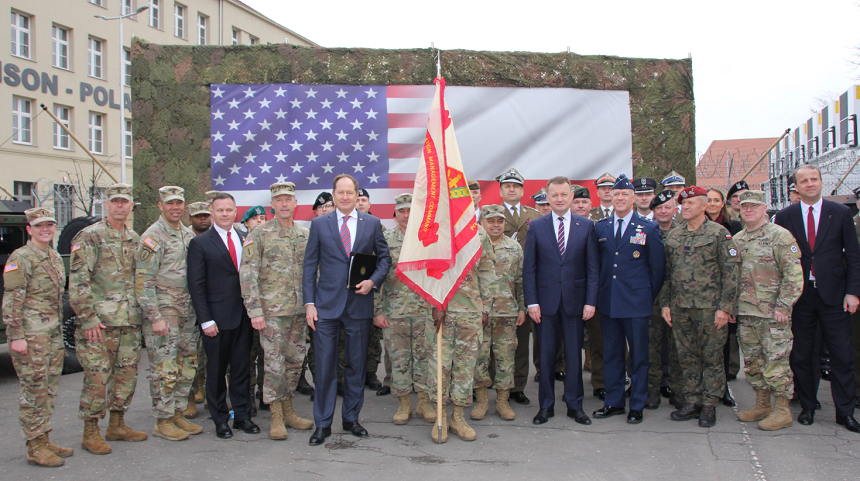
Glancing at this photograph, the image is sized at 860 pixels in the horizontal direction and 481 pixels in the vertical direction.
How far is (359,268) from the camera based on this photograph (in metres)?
4.59

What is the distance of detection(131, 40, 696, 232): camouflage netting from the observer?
7496 millimetres

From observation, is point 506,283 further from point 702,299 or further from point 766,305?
point 766,305

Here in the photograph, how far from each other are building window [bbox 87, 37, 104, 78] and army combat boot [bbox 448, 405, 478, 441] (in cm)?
2769

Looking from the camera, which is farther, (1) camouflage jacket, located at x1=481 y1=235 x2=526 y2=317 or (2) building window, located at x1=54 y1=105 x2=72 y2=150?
(2) building window, located at x1=54 y1=105 x2=72 y2=150

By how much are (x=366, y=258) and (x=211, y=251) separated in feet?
4.14

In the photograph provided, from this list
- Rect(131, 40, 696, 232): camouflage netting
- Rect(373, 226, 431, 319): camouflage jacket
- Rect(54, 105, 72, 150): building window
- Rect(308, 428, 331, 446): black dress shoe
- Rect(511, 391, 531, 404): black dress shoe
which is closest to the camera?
Result: Rect(308, 428, 331, 446): black dress shoe

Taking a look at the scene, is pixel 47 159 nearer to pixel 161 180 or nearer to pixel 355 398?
pixel 161 180

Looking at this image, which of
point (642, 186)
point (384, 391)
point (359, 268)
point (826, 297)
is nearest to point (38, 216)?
point (359, 268)

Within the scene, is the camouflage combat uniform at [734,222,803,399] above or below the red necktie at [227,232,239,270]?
below

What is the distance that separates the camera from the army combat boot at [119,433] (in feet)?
14.9

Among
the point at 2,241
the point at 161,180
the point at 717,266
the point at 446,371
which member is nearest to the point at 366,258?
the point at 446,371

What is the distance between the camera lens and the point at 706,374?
16.0 feet

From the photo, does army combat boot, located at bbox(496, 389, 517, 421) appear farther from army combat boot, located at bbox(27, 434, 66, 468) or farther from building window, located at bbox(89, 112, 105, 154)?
building window, located at bbox(89, 112, 105, 154)

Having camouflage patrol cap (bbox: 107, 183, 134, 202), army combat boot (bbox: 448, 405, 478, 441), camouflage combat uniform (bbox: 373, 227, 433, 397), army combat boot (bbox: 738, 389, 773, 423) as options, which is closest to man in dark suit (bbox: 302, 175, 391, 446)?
camouflage combat uniform (bbox: 373, 227, 433, 397)
